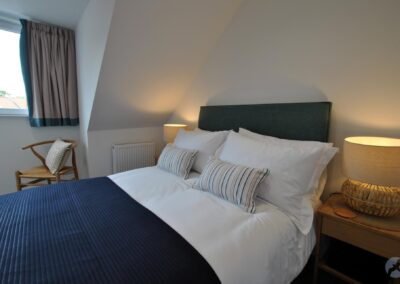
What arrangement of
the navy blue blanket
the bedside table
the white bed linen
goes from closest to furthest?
1. the navy blue blanket
2. the white bed linen
3. the bedside table

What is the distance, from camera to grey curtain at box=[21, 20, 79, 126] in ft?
8.43

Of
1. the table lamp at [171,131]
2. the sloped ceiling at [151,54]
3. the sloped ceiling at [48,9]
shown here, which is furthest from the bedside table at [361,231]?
the sloped ceiling at [48,9]

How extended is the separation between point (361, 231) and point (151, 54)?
2218mm

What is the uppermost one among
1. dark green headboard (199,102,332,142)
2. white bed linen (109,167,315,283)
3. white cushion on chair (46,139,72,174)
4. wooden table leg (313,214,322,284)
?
dark green headboard (199,102,332,142)

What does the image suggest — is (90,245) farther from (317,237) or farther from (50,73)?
(50,73)

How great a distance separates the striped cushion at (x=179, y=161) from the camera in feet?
6.24

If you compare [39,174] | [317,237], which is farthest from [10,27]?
[317,237]

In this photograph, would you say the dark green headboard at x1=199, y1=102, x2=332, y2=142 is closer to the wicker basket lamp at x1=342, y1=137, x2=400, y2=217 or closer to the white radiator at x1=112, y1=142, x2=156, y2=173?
the wicker basket lamp at x1=342, y1=137, x2=400, y2=217

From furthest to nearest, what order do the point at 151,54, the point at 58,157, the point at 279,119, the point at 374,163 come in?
the point at 58,157 → the point at 151,54 → the point at 279,119 → the point at 374,163

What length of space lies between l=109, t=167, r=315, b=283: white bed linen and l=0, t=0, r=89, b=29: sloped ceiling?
6.97 feet

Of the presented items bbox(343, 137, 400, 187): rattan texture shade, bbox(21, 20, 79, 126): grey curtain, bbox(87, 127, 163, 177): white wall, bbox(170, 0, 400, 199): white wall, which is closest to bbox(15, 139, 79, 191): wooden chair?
bbox(87, 127, 163, 177): white wall

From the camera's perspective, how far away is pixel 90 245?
980 millimetres

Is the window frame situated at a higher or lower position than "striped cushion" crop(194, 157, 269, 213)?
higher

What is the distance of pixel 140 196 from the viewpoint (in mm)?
1522
